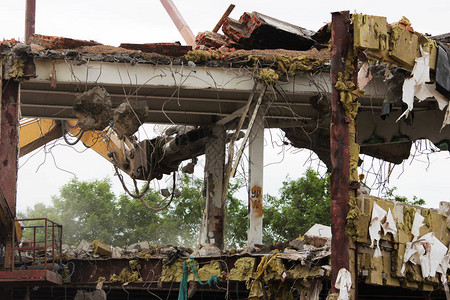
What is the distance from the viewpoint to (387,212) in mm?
18188

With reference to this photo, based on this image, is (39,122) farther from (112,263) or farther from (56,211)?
(56,211)

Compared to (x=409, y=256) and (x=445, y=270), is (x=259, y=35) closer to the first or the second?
(x=409, y=256)

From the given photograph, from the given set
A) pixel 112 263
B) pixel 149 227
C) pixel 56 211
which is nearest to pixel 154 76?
pixel 112 263

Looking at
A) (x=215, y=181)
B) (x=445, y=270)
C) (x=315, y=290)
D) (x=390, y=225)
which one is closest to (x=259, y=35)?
(x=215, y=181)

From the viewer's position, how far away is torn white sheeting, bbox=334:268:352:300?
1695cm

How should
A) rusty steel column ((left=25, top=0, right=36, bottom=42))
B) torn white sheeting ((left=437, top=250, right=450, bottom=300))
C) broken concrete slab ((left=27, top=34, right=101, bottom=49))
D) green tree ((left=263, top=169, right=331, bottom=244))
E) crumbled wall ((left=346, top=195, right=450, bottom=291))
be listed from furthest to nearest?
green tree ((left=263, top=169, right=331, bottom=244))
rusty steel column ((left=25, top=0, right=36, bottom=42))
broken concrete slab ((left=27, top=34, right=101, bottom=49))
torn white sheeting ((left=437, top=250, right=450, bottom=300))
crumbled wall ((left=346, top=195, right=450, bottom=291))

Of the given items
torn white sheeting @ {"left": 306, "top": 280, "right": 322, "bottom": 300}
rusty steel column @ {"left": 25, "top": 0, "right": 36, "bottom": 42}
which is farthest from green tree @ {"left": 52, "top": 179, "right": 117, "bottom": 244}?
torn white sheeting @ {"left": 306, "top": 280, "right": 322, "bottom": 300}

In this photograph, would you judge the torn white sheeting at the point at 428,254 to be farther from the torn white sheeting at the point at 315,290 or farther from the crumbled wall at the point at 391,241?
the torn white sheeting at the point at 315,290

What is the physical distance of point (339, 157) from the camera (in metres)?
17.9

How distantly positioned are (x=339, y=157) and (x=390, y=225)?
1797mm

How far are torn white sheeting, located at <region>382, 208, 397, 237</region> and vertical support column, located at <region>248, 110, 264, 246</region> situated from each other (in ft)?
18.8

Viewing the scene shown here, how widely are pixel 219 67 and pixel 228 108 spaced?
12.2ft

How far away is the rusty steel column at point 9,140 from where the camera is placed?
20.6 meters

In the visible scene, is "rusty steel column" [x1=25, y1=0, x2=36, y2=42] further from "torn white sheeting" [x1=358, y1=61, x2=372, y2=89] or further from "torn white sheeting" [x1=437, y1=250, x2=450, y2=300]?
"torn white sheeting" [x1=437, y1=250, x2=450, y2=300]
